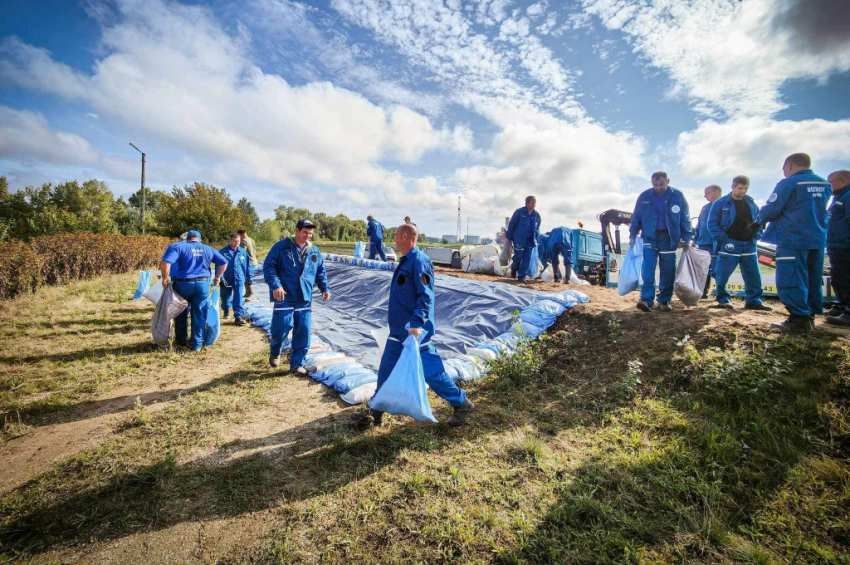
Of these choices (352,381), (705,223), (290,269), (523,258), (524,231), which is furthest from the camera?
(523,258)

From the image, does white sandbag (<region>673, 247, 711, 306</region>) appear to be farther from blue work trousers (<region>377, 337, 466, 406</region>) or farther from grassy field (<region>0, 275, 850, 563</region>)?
blue work trousers (<region>377, 337, 466, 406</region>)

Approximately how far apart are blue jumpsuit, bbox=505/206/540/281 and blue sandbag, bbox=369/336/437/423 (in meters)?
6.14

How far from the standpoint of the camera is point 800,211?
3637 mm

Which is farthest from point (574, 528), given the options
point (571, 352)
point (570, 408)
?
point (571, 352)

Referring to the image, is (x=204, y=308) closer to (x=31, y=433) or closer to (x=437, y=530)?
(x=31, y=433)

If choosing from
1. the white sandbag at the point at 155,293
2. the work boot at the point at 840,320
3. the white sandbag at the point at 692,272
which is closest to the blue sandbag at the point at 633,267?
the white sandbag at the point at 692,272

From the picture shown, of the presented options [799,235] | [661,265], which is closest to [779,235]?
[799,235]

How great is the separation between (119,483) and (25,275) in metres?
11.5

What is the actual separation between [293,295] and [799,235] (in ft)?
19.1

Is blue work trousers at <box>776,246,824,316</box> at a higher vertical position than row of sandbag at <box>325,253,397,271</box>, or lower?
lower

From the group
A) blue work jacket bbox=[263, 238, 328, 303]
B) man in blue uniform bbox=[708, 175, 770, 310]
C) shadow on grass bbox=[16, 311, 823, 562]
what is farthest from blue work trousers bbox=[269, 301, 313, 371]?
man in blue uniform bbox=[708, 175, 770, 310]

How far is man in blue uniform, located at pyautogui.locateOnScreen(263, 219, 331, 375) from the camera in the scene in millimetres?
4391

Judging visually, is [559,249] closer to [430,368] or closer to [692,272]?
[692,272]

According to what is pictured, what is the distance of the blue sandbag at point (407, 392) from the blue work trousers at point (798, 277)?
13.0 ft
